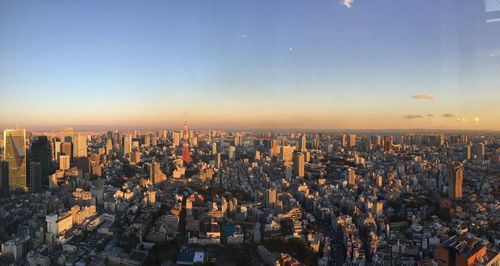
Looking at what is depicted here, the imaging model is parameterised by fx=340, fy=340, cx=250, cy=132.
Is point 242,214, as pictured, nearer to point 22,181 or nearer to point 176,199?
point 176,199

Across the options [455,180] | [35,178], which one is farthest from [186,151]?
[455,180]

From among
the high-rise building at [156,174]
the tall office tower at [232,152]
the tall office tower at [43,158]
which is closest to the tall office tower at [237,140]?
the tall office tower at [232,152]

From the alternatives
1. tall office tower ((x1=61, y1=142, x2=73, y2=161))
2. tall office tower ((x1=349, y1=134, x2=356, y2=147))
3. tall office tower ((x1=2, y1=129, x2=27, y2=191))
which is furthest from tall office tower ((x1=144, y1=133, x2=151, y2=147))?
tall office tower ((x1=349, y1=134, x2=356, y2=147))

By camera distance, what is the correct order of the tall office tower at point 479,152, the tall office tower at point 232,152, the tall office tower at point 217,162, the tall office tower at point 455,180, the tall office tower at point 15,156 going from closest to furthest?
the tall office tower at point 15,156 → the tall office tower at point 479,152 → the tall office tower at point 455,180 → the tall office tower at point 232,152 → the tall office tower at point 217,162

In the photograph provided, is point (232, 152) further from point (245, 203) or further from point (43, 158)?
point (43, 158)

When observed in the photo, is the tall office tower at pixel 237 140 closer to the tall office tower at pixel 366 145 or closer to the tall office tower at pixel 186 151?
the tall office tower at pixel 186 151
